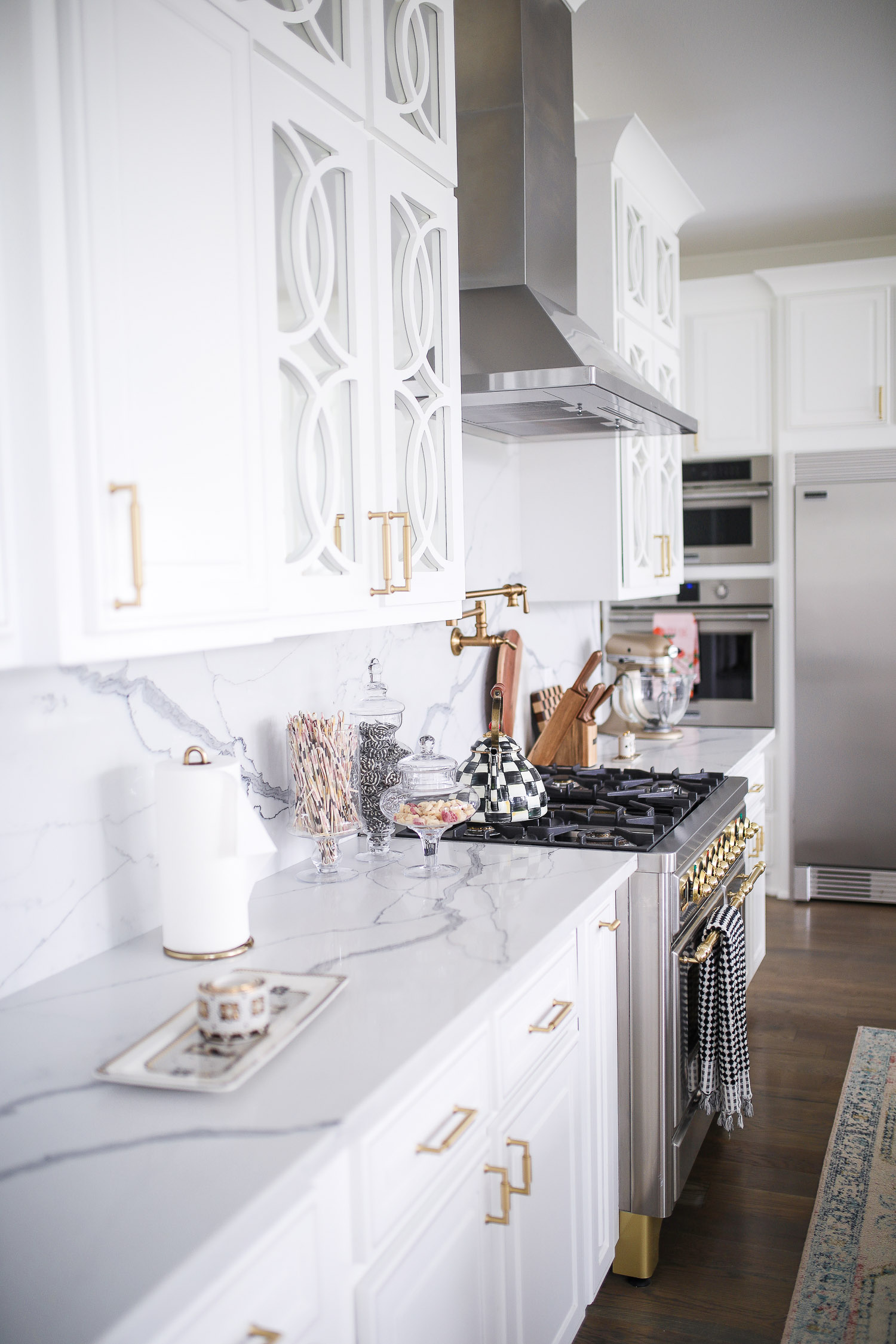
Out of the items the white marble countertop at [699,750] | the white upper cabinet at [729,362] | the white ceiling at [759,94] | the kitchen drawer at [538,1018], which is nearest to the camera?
the kitchen drawer at [538,1018]

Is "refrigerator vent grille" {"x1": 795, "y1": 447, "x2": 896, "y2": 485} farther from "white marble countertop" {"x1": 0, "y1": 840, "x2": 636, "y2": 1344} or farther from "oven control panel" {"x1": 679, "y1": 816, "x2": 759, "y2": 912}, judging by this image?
"white marble countertop" {"x1": 0, "y1": 840, "x2": 636, "y2": 1344}

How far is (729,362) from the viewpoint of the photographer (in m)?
4.62

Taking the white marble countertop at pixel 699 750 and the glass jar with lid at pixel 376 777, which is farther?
the white marble countertop at pixel 699 750

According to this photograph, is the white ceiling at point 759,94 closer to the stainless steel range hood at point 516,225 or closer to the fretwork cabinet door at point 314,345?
the stainless steel range hood at point 516,225

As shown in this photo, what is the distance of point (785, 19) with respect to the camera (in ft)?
9.43

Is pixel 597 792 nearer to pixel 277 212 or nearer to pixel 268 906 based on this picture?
pixel 268 906

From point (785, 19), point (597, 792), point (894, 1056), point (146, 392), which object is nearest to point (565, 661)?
point (597, 792)

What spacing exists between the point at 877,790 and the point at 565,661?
1730mm

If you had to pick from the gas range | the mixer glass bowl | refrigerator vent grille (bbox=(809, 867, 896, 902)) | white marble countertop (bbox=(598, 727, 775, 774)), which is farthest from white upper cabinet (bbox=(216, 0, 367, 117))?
refrigerator vent grille (bbox=(809, 867, 896, 902))

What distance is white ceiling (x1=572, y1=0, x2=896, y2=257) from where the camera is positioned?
2869mm

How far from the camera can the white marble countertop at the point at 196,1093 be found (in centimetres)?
87

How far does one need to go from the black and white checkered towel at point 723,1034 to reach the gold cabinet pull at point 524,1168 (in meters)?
0.81

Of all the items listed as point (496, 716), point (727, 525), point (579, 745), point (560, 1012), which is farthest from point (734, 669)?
point (560, 1012)

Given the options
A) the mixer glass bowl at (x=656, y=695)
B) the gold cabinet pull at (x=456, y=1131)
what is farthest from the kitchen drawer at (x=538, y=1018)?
the mixer glass bowl at (x=656, y=695)
